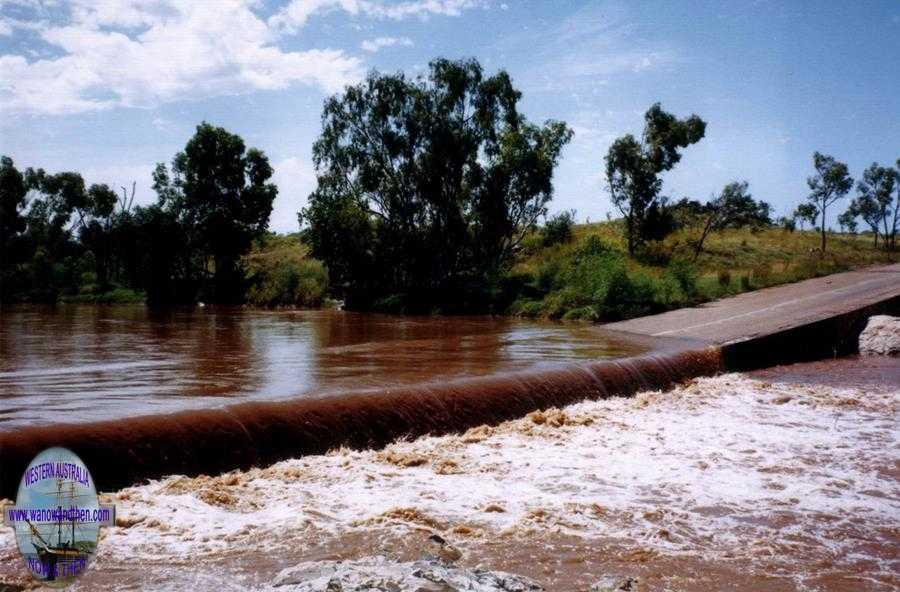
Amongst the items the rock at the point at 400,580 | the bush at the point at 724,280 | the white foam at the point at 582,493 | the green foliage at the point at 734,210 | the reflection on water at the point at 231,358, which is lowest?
the white foam at the point at 582,493

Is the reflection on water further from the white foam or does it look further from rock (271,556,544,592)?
rock (271,556,544,592)

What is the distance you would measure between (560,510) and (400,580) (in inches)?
99.5

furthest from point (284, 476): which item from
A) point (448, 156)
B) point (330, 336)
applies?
point (448, 156)

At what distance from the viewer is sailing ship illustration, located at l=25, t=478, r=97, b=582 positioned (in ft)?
12.7

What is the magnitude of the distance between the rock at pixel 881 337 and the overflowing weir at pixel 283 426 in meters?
8.58

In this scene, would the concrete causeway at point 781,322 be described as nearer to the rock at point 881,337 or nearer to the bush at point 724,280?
the rock at point 881,337

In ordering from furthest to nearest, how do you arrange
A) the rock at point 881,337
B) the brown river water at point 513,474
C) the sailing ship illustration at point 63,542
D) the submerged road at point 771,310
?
the submerged road at point 771,310 → the rock at point 881,337 → the brown river water at point 513,474 → the sailing ship illustration at point 63,542

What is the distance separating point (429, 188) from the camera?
93.7 feet

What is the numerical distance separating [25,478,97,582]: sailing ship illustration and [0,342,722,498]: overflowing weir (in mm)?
1677

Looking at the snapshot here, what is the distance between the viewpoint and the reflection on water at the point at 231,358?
7762 mm

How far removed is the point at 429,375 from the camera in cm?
990

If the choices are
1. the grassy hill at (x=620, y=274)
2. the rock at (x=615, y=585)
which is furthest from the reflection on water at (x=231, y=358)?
the rock at (x=615, y=585)

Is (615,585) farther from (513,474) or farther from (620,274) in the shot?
(620,274)

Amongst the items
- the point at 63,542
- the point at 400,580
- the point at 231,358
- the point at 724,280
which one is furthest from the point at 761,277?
the point at 63,542
